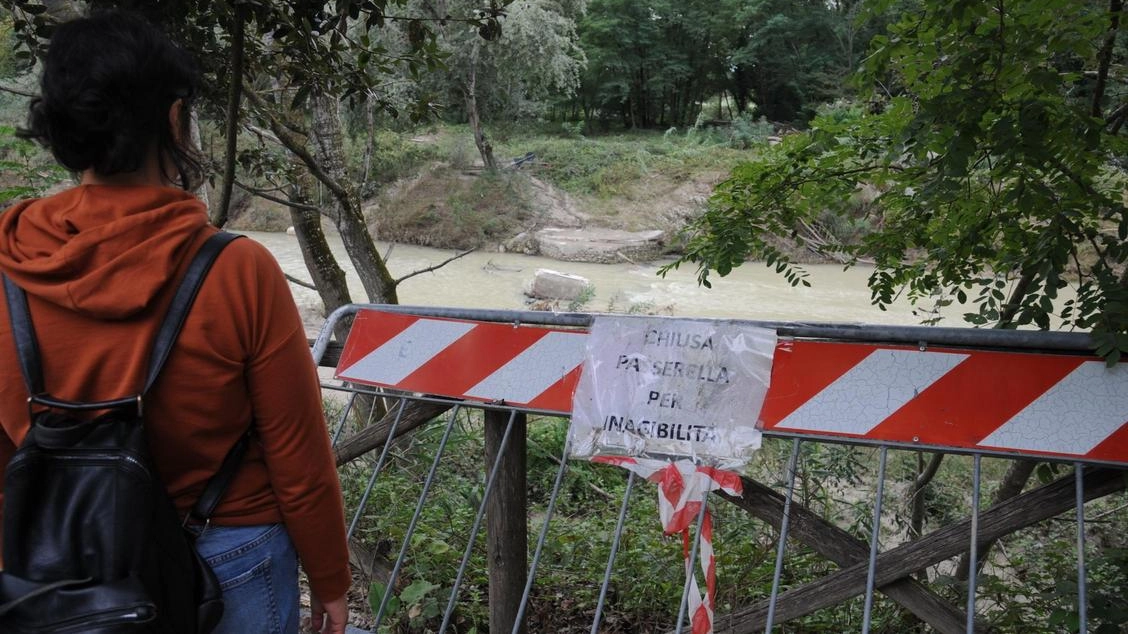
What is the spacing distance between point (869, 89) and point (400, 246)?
2363 centimetres

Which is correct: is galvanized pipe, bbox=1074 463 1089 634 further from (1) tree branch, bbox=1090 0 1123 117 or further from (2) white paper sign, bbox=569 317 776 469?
(1) tree branch, bbox=1090 0 1123 117

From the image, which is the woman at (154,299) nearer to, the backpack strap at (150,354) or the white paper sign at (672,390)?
the backpack strap at (150,354)

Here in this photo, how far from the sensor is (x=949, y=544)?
2.17m

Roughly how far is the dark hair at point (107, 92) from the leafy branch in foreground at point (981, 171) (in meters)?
2.16

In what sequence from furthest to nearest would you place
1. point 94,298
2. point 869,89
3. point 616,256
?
point 616,256
point 869,89
point 94,298

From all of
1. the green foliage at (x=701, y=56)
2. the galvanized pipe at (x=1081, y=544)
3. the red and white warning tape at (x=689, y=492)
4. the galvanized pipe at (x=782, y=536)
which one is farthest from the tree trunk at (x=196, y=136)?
the green foliage at (x=701, y=56)

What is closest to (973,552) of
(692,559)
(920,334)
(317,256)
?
(920,334)

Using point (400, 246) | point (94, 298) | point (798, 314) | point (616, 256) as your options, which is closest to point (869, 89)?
point (94, 298)

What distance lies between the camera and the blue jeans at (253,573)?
1.59 meters

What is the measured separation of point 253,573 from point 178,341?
533 mm

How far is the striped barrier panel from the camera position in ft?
6.50

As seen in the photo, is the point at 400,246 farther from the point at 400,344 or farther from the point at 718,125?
the point at 400,344

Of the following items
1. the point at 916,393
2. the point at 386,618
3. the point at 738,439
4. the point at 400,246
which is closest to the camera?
the point at 916,393

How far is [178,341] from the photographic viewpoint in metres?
1.41
